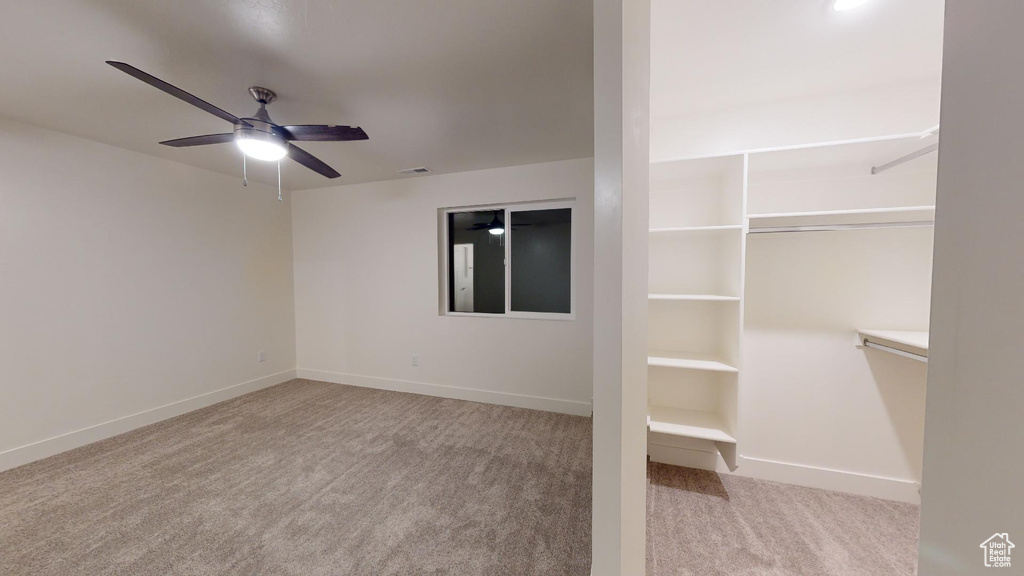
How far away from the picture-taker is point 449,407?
11.0ft

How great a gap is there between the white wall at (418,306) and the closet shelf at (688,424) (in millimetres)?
974

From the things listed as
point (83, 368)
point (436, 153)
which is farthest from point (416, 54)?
point (83, 368)

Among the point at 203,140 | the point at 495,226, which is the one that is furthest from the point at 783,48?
the point at 203,140

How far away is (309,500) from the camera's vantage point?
1948mm

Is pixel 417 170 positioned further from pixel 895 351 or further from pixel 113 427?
pixel 895 351

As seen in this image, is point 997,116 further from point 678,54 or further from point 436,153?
point 436,153

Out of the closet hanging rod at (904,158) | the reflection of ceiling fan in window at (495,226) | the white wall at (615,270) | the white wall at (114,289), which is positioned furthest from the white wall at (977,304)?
the white wall at (114,289)

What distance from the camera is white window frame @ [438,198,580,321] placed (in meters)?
3.18

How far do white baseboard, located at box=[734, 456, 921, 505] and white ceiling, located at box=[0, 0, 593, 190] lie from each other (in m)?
2.64

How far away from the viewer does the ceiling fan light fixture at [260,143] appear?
5.98 feet

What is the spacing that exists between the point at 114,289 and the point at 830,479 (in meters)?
5.61

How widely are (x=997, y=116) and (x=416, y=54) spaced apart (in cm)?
190

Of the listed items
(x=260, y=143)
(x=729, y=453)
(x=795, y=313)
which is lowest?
(x=729, y=453)

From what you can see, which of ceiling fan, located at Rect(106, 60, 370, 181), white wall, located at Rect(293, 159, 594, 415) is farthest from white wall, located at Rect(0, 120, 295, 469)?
ceiling fan, located at Rect(106, 60, 370, 181)
